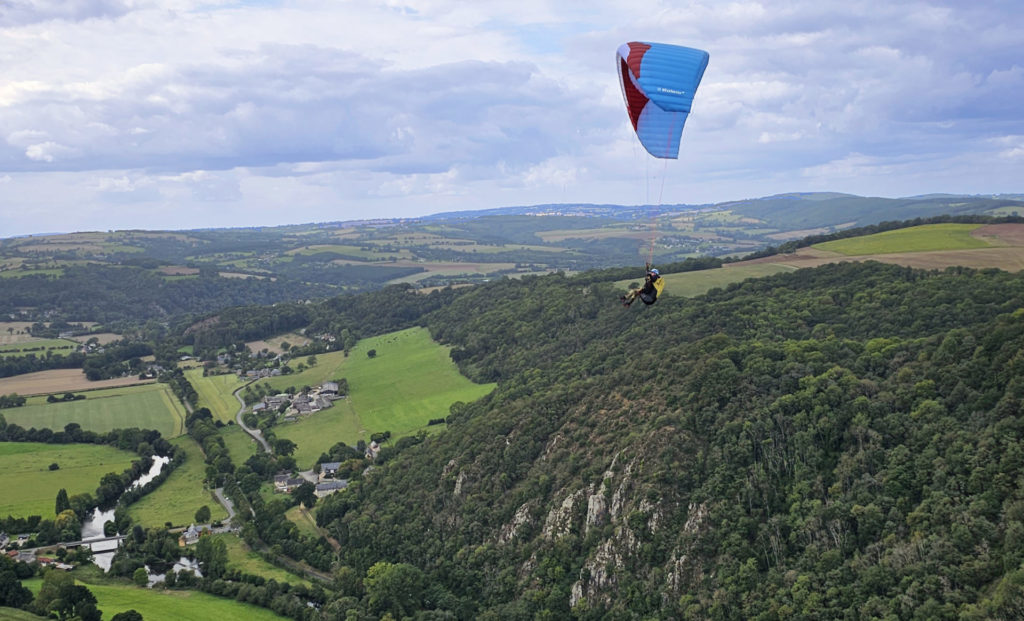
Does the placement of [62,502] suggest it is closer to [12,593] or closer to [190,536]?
[190,536]

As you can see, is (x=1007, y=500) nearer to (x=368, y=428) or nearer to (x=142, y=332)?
(x=368, y=428)

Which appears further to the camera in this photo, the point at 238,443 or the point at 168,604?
the point at 238,443

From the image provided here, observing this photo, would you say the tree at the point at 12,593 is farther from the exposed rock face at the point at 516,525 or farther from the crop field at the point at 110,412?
the crop field at the point at 110,412

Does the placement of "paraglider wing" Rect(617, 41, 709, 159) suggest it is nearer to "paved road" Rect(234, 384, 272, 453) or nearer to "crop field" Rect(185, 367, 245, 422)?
"paved road" Rect(234, 384, 272, 453)

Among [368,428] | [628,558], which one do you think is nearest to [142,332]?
[368,428]

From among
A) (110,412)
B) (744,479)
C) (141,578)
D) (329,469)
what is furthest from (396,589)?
(110,412)

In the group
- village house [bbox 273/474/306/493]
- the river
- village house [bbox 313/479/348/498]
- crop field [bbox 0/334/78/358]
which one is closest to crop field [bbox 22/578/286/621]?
the river
